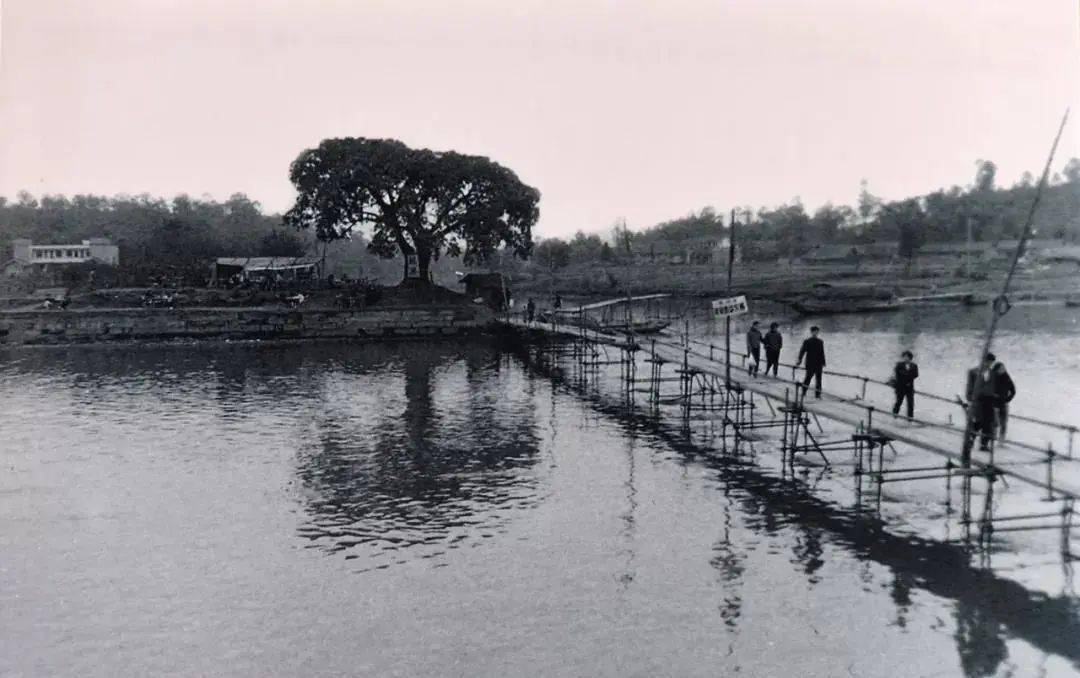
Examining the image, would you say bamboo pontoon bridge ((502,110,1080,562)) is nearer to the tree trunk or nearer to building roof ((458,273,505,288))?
the tree trunk

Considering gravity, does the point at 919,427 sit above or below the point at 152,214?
below

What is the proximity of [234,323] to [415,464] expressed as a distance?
147 feet

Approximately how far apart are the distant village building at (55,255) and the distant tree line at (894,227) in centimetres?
5459

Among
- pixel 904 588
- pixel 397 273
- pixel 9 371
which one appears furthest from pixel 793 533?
pixel 397 273

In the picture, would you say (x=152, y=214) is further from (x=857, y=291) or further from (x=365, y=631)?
(x=365, y=631)

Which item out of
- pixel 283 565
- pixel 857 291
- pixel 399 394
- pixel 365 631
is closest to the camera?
pixel 365 631

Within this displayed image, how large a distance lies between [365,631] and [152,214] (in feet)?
393

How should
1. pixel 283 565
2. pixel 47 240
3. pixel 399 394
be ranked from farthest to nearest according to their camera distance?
pixel 47 240, pixel 399 394, pixel 283 565

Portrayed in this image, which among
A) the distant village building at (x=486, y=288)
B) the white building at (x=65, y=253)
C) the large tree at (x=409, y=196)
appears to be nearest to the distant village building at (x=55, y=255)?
the white building at (x=65, y=253)

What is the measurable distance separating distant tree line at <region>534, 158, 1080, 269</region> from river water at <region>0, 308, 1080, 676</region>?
7336cm

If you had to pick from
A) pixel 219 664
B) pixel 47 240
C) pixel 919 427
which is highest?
pixel 47 240

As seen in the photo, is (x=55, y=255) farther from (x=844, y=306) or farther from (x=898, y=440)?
(x=898, y=440)

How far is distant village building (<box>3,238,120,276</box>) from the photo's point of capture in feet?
289

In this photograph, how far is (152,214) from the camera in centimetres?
12062
